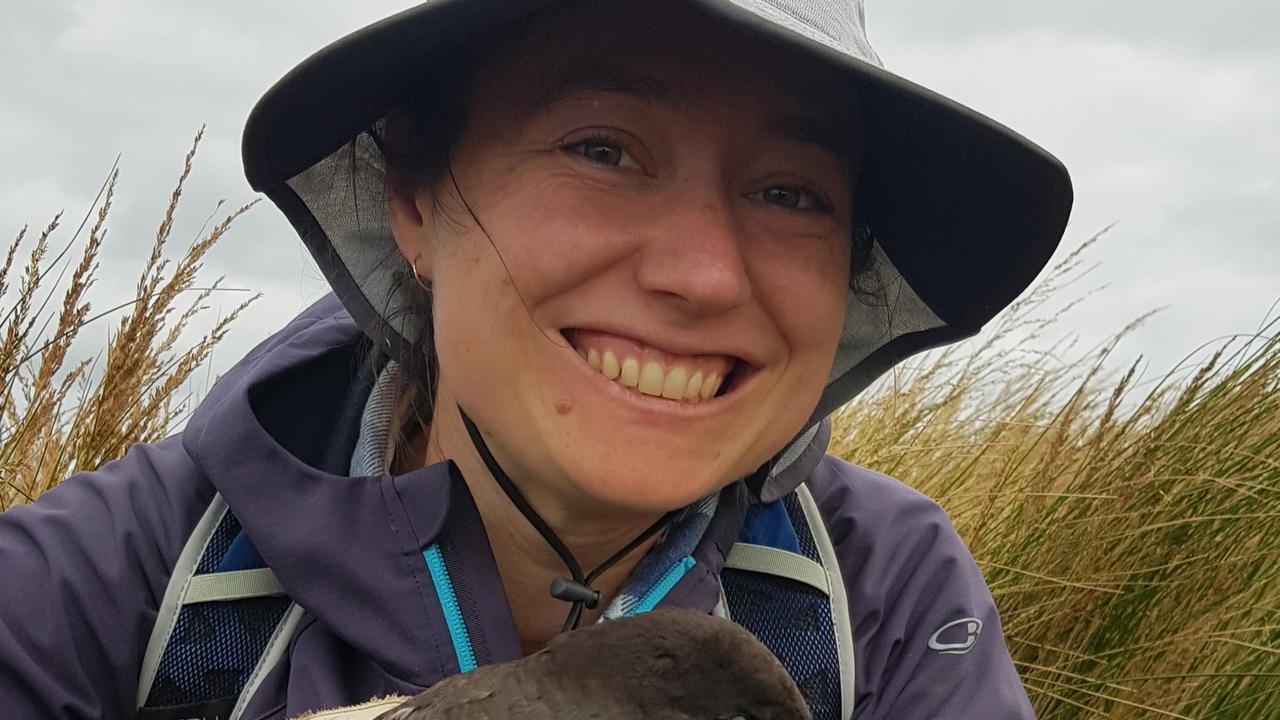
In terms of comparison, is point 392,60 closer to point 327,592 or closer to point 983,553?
point 327,592

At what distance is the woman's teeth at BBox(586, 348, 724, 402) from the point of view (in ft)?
6.29

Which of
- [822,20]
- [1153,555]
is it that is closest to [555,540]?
[822,20]

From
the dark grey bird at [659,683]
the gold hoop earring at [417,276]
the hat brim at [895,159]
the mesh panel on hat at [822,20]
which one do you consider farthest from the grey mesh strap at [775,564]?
the mesh panel on hat at [822,20]

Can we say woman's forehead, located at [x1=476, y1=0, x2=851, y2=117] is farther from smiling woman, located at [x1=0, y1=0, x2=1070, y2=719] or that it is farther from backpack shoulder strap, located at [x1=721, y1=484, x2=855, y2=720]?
backpack shoulder strap, located at [x1=721, y1=484, x2=855, y2=720]

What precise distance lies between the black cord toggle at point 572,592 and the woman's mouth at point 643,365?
339mm

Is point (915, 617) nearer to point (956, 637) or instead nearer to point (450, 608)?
point (956, 637)

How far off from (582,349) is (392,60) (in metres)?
0.55

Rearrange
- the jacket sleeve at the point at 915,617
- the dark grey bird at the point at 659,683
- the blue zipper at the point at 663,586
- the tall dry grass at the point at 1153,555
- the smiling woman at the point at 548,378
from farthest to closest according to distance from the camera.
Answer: the tall dry grass at the point at 1153,555 → the jacket sleeve at the point at 915,617 → the blue zipper at the point at 663,586 → the smiling woman at the point at 548,378 → the dark grey bird at the point at 659,683

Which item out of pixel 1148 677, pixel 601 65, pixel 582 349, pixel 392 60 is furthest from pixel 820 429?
pixel 1148 677

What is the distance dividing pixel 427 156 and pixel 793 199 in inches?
25.5

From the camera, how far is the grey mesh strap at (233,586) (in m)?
1.93

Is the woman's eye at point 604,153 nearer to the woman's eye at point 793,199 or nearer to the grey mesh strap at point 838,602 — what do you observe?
the woman's eye at point 793,199

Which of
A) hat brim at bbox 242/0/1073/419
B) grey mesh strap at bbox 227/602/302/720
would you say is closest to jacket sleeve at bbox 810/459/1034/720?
hat brim at bbox 242/0/1073/419

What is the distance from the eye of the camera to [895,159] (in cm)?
224
